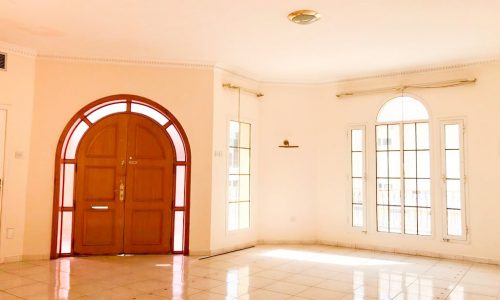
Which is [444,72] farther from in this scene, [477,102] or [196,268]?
[196,268]

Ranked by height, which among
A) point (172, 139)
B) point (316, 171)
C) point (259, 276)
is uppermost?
point (172, 139)

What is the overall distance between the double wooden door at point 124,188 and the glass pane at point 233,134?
42.3 inches

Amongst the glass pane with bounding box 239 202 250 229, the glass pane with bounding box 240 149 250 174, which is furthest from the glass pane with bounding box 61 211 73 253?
the glass pane with bounding box 240 149 250 174

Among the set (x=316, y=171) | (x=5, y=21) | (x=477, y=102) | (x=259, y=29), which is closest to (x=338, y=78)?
(x=316, y=171)

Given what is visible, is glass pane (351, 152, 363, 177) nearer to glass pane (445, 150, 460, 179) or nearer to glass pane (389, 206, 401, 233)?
glass pane (389, 206, 401, 233)

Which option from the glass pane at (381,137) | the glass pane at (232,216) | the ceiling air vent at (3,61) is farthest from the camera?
the glass pane at (381,137)

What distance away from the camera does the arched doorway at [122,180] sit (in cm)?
587

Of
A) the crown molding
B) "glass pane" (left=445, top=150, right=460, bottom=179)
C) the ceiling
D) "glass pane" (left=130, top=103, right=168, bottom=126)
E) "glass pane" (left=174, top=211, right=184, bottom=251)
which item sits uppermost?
the ceiling

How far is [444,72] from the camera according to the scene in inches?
246

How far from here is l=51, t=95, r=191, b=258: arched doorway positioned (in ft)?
19.3

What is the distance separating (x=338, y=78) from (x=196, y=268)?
4231mm

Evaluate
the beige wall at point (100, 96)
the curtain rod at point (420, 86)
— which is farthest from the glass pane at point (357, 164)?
the beige wall at point (100, 96)

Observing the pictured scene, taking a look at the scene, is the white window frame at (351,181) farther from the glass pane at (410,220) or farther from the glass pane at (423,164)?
the glass pane at (423,164)

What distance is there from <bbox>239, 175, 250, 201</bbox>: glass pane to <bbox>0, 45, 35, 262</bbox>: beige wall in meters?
3.39
